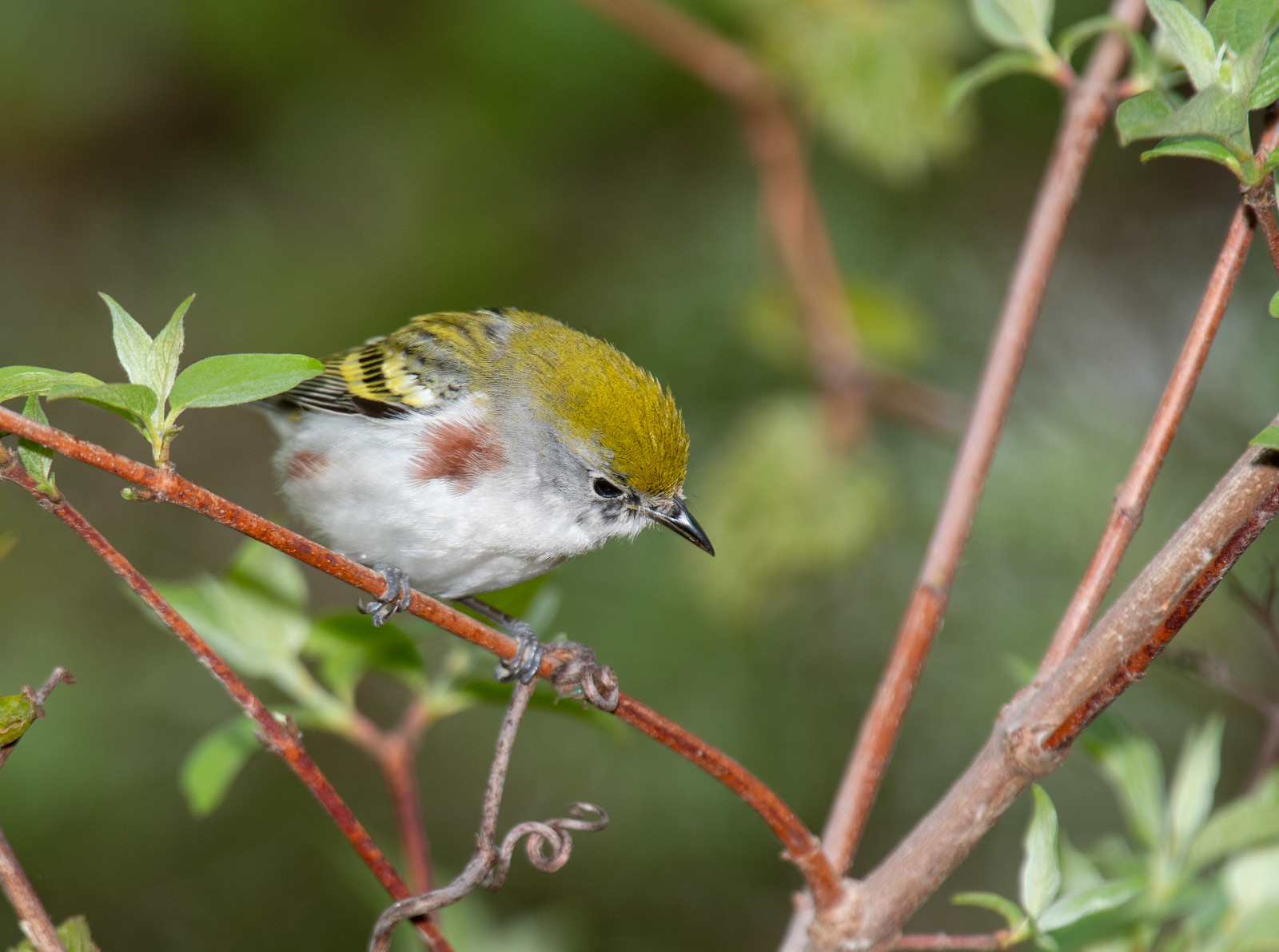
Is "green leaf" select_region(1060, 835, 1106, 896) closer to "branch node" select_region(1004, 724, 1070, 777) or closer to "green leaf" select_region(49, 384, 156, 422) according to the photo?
"branch node" select_region(1004, 724, 1070, 777)

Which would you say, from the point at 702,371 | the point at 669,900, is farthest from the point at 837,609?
the point at 669,900

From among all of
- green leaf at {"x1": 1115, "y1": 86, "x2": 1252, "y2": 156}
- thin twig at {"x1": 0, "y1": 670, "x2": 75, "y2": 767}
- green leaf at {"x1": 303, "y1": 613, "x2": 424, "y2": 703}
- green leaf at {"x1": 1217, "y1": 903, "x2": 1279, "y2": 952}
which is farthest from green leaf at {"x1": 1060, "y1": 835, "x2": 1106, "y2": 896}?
thin twig at {"x1": 0, "y1": 670, "x2": 75, "y2": 767}

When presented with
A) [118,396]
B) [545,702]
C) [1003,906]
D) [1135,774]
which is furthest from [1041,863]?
[118,396]

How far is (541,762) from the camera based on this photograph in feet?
16.8

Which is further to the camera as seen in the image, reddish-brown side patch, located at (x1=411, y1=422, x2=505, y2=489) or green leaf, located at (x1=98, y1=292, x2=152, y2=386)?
reddish-brown side patch, located at (x1=411, y1=422, x2=505, y2=489)

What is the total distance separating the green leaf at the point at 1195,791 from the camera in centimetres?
205

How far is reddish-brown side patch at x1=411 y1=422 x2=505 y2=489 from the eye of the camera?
2891 millimetres

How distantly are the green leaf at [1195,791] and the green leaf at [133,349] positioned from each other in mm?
1842

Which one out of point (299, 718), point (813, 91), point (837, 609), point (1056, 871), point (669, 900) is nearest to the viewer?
point (1056, 871)

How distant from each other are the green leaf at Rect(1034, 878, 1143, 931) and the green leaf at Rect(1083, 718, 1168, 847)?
17.0 inches

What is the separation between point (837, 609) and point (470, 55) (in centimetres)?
300

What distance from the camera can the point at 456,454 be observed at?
2.92m

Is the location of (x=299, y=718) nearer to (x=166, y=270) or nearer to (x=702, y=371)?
(x=702, y=371)

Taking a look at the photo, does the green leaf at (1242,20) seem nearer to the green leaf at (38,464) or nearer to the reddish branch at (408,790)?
the green leaf at (38,464)
